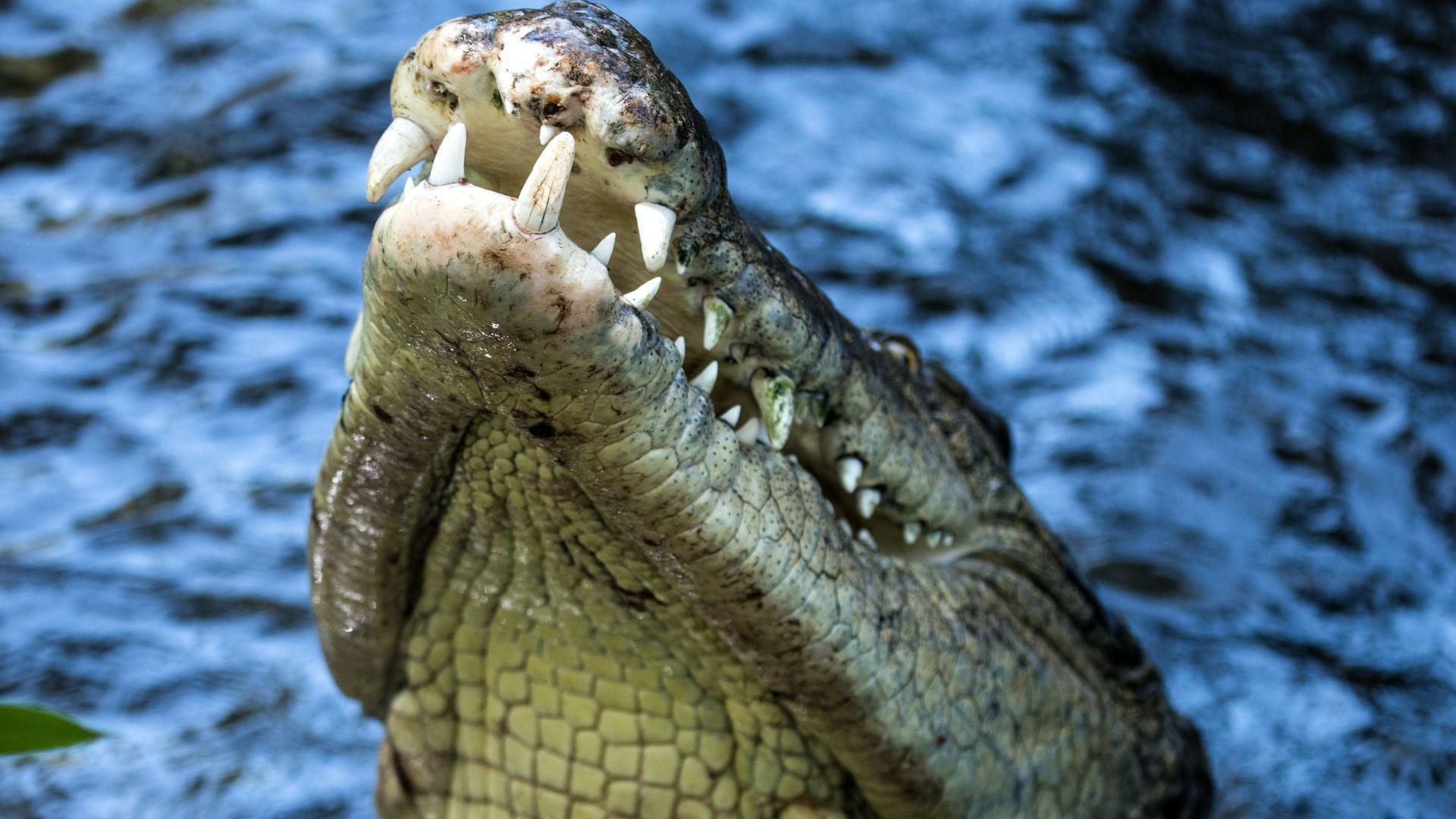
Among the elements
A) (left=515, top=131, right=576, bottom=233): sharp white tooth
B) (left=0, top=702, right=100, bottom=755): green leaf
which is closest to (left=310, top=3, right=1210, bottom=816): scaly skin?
(left=515, top=131, right=576, bottom=233): sharp white tooth

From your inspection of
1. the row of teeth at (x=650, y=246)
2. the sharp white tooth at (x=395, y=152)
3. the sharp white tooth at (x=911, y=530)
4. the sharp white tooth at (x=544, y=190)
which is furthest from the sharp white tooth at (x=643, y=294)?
the sharp white tooth at (x=911, y=530)

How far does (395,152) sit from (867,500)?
0.94 m

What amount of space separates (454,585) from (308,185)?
3.75m

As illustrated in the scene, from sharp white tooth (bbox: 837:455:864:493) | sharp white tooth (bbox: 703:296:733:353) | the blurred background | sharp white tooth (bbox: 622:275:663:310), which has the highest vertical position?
sharp white tooth (bbox: 622:275:663:310)

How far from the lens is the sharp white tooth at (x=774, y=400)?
197 centimetres

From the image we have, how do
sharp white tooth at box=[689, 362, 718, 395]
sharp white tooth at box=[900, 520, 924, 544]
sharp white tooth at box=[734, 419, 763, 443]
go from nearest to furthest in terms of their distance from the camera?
sharp white tooth at box=[689, 362, 718, 395] < sharp white tooth at box=[734, 419, 763, 443] < sharp white tooth at box=[900, 520, 924, 544]

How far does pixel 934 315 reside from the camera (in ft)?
17.8

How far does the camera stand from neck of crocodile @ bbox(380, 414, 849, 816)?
2100 mm

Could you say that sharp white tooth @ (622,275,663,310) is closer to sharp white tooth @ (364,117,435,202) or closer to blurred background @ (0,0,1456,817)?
sharp white tooth @ (364,117,435,202)

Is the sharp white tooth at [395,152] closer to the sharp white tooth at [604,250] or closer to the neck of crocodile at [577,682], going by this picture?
the sharp white tooth at [604,250]

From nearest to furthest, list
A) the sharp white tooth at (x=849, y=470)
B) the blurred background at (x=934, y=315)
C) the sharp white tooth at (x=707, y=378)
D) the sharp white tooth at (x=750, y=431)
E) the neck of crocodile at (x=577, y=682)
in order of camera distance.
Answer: the sharp white tooth at (x=707, y=378) → the sharp white tooth at (x=750, y=431) → the neck of crocodile at (x=577, y=682) → the sharp white tooth at (x=849, y=470) → the blurred background at (x=934, y=315)

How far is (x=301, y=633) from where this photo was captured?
3771mm

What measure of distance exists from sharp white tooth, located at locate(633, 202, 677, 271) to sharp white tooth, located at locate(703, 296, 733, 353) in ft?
0.58

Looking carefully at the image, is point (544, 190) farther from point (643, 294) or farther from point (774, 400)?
point (774, 400)
